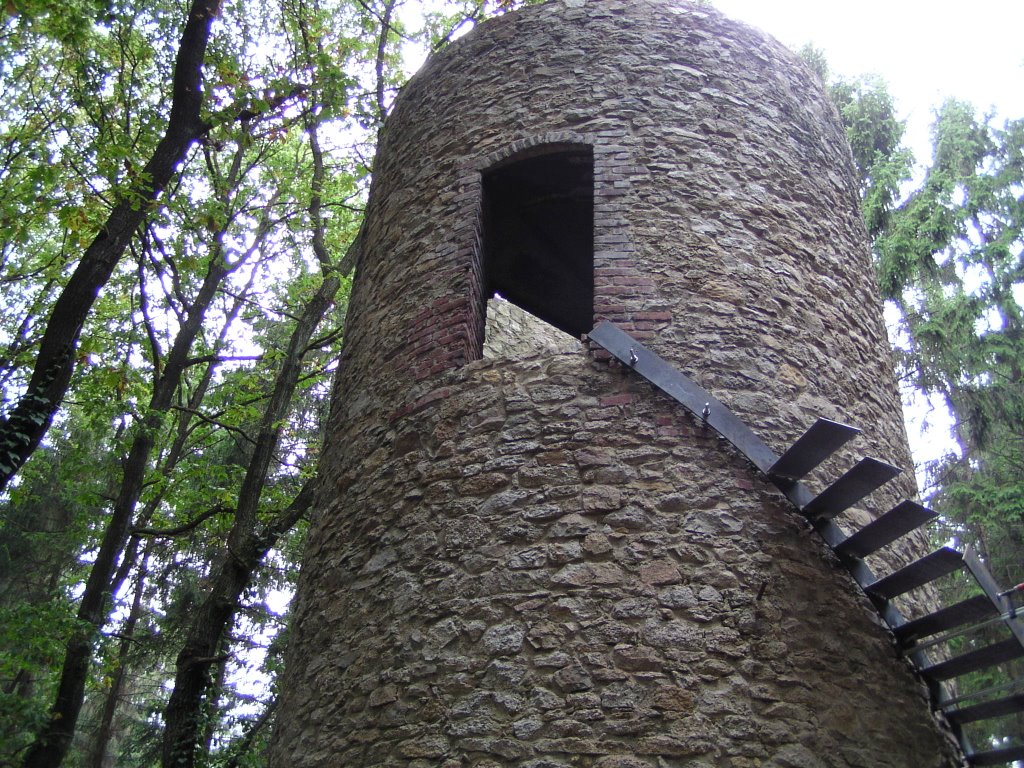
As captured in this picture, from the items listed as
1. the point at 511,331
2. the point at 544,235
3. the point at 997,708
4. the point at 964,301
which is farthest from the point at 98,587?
the point at 964,301

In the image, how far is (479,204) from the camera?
5.46m

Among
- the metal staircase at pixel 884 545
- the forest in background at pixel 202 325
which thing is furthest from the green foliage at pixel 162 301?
the metal staircase at pixel 884 545

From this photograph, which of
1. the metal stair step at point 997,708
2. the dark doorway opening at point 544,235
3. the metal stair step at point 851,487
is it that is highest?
the dark doorway opening at point 544,235

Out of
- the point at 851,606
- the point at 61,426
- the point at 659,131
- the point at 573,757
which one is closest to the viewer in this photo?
the point at 573,757

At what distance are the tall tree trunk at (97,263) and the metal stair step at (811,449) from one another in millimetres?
4385

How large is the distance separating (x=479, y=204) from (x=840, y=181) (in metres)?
2.47

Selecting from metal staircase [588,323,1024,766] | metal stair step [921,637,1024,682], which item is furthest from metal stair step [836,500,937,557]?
metal stair step [921,637,1024,682]

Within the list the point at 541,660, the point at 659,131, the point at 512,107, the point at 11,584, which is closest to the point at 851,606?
the point at 541,660

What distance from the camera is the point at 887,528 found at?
4.03 meters

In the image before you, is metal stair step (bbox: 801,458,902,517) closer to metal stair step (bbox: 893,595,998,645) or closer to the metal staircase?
the metal staircase

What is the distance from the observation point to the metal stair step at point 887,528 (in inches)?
154

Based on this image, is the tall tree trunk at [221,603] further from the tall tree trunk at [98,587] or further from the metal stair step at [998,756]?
the metal stair step at [998,756]

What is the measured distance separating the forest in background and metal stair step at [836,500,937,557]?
15.6 ft

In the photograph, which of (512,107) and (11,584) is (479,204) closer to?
(512,107)
